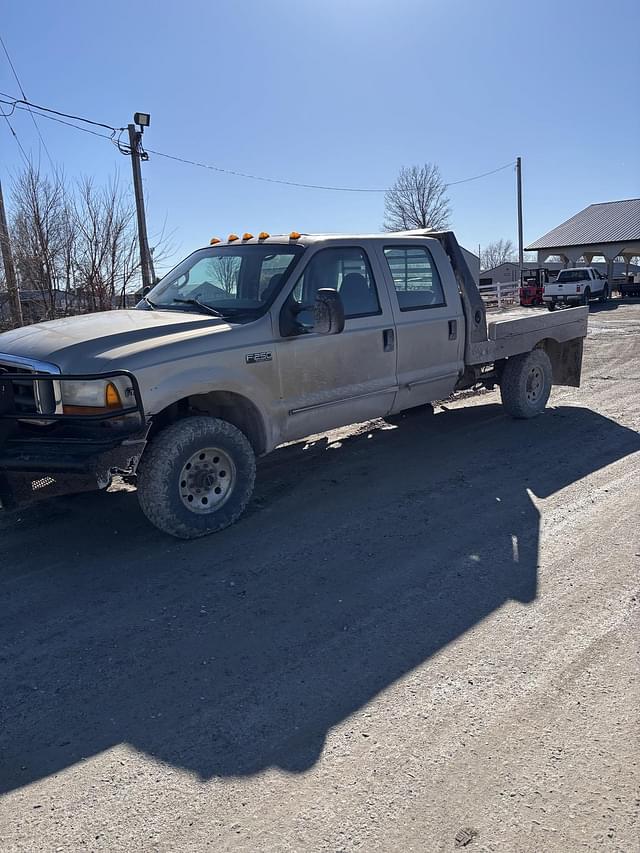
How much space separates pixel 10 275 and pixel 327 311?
8274mm

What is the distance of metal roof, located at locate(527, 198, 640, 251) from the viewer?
4038cm

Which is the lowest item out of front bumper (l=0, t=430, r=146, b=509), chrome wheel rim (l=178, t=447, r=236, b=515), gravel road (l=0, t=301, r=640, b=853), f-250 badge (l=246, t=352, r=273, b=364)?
gravel road (l=0, t=301, r=640, b=853)

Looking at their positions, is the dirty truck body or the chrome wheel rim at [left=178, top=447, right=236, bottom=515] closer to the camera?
the dirty truck body

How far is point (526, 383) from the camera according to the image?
794cm

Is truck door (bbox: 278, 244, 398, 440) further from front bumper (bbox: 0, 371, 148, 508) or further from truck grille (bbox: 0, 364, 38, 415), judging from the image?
truck grille (bbox: 0, 364, 38, 415)

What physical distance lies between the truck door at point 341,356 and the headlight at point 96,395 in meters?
1.31

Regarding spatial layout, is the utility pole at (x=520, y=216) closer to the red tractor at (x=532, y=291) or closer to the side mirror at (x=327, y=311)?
the red tractor at (x=532, y=291)

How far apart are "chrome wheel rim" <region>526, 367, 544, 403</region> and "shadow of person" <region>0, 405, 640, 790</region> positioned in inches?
72.6

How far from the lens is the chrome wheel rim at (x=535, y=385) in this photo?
26.5ft

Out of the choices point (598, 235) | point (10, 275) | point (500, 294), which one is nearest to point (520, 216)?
point (598, 235)

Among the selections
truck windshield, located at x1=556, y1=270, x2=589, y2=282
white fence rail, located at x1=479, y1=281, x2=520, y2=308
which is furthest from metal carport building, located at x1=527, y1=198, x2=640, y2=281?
truck windshield, located at x1=556, y1=270, x2=589, y2=282

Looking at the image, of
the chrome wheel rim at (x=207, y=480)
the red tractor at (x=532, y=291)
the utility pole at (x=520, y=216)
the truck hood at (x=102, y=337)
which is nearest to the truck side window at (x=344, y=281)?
the truck hood at (x=102, y=337)

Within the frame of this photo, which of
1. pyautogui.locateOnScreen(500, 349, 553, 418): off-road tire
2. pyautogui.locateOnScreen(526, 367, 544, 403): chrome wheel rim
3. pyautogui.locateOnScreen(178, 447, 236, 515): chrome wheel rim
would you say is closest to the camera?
pyautogui.locateOnScreen(178, 447, 236, 515): chrome wheel rim

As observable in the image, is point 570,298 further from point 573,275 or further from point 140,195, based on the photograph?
point 140,195
